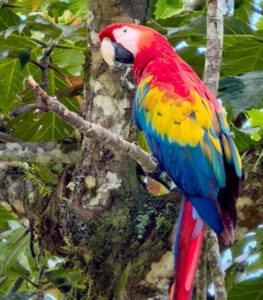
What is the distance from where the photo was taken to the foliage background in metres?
2.54

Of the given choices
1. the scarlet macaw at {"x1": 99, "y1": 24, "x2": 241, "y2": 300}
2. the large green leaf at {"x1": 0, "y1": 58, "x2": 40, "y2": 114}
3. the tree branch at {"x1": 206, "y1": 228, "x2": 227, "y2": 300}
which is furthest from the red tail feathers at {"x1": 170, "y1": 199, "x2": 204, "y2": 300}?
the large green leaf at {"x1": 0, "y1": 58, "x2": 40, "y2": 114}

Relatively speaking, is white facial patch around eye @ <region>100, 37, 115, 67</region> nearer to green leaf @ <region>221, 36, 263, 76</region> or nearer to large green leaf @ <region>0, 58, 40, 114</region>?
green leaf @ <region>221, 36, 263, 76</region>

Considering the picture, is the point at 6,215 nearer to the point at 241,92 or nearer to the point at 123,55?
the point at 123,55

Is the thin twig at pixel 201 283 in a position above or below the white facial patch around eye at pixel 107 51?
below

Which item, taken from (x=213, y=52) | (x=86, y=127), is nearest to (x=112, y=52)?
(x=213, y=52)

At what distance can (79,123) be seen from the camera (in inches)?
70.8

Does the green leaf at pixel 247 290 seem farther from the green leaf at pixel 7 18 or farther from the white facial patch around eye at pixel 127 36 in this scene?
the green leaf at pixel 7 18

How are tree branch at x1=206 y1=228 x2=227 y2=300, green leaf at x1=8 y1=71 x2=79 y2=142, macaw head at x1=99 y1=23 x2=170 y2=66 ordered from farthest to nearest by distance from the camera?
green leaf at x1=8 y1=71 x2=79 y2=142 → macaw head at x1=99 y1=23 x2=170 y2=66 → tree branch at x1=206 y1=228 x2=227 y2=300

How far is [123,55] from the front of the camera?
2.59m

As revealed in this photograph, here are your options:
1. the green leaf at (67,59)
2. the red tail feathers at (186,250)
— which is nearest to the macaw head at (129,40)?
the green leaf at (67,59)

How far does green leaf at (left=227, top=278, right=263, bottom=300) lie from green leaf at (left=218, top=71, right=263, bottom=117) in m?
0.59

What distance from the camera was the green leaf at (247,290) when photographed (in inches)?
100

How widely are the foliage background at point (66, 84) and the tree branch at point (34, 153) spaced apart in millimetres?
80

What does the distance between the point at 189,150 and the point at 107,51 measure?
430 mm
